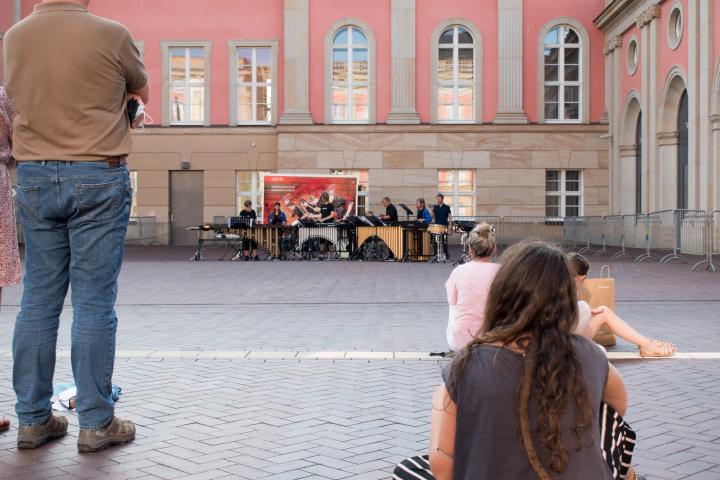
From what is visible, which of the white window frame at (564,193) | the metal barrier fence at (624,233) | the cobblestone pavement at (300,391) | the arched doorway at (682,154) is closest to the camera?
the cobblestone pavement at (300,391)

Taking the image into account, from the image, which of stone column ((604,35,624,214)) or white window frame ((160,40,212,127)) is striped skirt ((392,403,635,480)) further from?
white window frame ((160,40,212,127))

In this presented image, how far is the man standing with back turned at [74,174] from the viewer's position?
448 centimetres

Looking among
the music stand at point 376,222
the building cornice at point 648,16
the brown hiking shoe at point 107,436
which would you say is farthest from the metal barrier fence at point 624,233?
the brown hiking shoe at point 107,436

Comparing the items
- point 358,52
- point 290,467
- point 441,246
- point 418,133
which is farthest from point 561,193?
point 290,467

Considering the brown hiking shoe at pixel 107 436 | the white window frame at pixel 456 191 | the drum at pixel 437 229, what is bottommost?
the brown hiking shoe at pixel 107 436

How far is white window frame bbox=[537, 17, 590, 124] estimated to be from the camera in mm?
34500

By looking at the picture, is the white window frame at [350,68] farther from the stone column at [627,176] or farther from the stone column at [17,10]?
the stone column at [17,10]

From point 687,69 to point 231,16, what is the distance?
1644 centimetres

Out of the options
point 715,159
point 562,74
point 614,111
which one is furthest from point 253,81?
point 715,159

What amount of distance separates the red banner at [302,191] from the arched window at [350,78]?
643cm

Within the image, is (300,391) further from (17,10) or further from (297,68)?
(17,10)

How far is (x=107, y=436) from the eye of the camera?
473 cm

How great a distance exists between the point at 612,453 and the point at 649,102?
93.0 feet

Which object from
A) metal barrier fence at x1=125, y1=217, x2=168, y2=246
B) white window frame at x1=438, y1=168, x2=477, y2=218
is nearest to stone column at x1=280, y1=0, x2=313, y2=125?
white window frame at x1=438, y1=168, x2=477, y2=218
